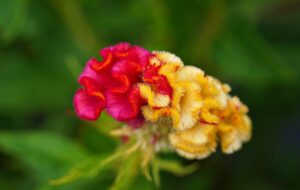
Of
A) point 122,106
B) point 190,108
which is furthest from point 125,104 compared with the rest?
point 190,108

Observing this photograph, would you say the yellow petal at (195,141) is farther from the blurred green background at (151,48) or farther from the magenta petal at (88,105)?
the blurred green background at (151,48)

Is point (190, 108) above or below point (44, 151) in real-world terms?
below

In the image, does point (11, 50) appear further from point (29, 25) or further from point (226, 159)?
point (226, 159)

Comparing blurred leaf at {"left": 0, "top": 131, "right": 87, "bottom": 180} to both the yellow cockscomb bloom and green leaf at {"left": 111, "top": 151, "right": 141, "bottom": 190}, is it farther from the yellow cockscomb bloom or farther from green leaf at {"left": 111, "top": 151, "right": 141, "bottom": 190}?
the yellow cockscomb bloom

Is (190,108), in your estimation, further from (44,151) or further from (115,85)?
(44,151)

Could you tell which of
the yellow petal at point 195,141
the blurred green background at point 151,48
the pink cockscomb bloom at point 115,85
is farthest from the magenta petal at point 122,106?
the blurred green background at point 151,48

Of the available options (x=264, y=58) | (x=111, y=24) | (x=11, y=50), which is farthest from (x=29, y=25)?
(x=264, y=58)

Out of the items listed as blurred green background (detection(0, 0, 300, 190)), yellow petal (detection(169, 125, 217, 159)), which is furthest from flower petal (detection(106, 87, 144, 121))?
blurred green background (detection(0, 0, 300, 190))
